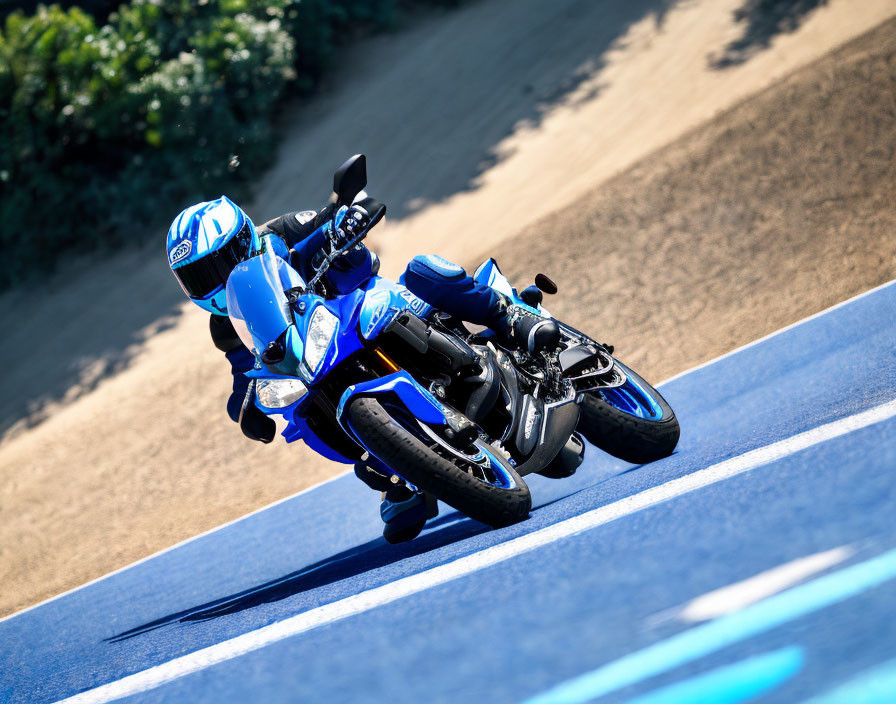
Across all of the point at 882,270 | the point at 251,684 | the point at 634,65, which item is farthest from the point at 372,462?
the point at 634,65

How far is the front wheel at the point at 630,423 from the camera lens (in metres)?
4.43

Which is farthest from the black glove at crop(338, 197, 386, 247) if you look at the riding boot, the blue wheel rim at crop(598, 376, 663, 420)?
the blue wheel rim at crop(598, 376, 663, 420)

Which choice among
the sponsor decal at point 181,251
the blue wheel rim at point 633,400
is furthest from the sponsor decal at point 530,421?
the sponsor decal at point 181,251

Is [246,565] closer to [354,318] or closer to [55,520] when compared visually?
[354,318]

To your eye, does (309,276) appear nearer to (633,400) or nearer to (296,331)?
(296,331)

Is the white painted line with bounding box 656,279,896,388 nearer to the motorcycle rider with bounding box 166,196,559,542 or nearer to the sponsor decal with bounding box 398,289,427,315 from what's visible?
the motorcycle rider with bounding box 166,196,559,542

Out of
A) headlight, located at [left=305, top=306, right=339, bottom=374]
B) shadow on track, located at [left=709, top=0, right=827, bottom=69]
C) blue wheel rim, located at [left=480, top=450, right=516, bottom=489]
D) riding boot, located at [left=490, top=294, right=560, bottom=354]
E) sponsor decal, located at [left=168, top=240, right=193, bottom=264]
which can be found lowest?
shadow on track, located at [left=709, top=0, right=827, bottom=69]

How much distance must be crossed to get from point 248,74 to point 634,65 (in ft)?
20.3

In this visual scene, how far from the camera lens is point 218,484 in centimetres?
773

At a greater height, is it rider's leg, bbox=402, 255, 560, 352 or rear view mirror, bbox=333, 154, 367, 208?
rear view mirror, bbox=333, 154, 367, 208

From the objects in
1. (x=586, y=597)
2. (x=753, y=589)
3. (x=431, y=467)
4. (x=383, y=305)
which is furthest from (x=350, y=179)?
(x=753, y=589)

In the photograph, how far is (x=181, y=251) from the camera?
3602mm

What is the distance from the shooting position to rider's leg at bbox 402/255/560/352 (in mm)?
4285

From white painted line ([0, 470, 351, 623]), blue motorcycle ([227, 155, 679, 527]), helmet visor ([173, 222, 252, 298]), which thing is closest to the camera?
blue motorcycle ([227, 155, 679, 527])
